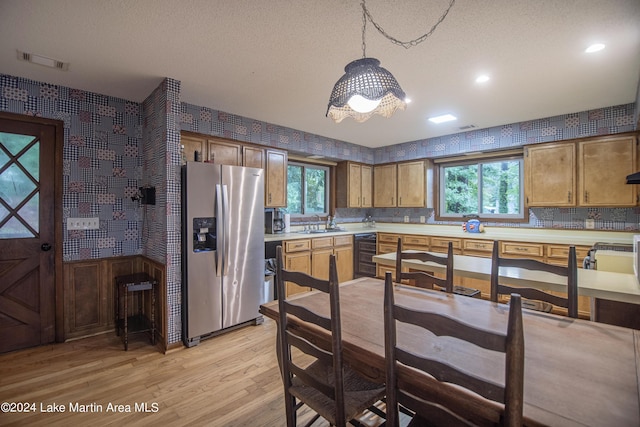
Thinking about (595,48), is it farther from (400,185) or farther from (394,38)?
(400,185)

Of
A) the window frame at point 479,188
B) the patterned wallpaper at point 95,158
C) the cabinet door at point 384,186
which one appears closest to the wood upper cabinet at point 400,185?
the cabinet door at point 384,186

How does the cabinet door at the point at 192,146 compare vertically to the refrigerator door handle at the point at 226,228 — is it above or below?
above

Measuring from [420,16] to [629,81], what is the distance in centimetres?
241

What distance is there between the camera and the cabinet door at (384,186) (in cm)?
546

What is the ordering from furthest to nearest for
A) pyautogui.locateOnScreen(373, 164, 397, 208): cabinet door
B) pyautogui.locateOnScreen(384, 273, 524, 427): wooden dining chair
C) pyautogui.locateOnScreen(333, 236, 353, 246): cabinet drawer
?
pyautogui.locateOnScreen(373, 164, 397, 208): cabinet door, pyautogui.locateOnScreen(333, 236, 353, 246): cabinet drawer, pyautogui.locateOnScreen(384, 273, 524, 427): wooden dining chair

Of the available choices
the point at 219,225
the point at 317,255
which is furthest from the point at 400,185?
the point at 219,225

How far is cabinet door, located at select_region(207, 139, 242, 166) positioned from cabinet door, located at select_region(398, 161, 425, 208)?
292 centimetres

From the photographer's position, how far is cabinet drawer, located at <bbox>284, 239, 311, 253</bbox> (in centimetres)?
402

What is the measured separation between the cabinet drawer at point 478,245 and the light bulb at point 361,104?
328 cm

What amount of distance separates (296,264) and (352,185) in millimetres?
1959

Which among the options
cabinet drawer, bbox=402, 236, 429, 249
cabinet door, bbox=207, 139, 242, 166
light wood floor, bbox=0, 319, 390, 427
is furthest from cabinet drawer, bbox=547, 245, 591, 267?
cabinet door, bbox=207, 139, 242, 166

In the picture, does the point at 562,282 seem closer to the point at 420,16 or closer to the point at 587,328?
the point at 587,328

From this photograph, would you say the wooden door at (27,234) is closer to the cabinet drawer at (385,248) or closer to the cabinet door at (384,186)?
the cabinet drawer at (385,248)

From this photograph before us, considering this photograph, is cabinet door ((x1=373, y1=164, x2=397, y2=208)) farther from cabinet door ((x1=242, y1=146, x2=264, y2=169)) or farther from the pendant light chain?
the pendant light chain
